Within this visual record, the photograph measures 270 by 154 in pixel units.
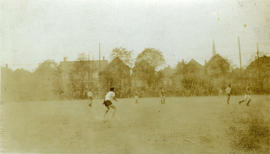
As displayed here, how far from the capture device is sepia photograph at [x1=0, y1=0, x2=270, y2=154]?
10.5 feet

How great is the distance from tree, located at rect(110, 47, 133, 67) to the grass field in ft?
2.39

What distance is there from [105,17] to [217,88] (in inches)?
95.4

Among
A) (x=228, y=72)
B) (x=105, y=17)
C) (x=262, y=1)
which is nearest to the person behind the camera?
(x=262, y=1)

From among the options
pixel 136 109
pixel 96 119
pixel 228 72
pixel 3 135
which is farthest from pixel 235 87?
pixel 3 135

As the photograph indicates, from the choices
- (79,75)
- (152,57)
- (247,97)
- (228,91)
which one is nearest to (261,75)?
(247,97)

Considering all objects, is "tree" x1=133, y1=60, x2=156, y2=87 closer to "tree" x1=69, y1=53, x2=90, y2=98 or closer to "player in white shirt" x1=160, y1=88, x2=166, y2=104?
"player in white shirt" x1=160, y1=88, x2=166, y2=104

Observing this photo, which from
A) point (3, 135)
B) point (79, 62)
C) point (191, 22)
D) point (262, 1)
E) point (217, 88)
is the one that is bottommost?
point (3, 135)

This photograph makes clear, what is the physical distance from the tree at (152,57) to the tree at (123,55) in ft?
0.50

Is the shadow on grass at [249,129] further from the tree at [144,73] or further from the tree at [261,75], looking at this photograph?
the tree at [144,73]

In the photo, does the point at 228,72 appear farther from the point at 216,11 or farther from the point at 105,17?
the point at 105,17

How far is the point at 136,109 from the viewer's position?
3.76 metres

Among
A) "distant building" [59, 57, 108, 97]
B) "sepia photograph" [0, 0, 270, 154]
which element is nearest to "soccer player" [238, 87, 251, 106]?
"sepia photograph" [0, 0, 270, 154]

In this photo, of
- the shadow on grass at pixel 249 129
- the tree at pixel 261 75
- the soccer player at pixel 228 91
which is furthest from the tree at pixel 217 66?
the shadow on grass at pixel 249 129

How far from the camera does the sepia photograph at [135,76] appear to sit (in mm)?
3211
